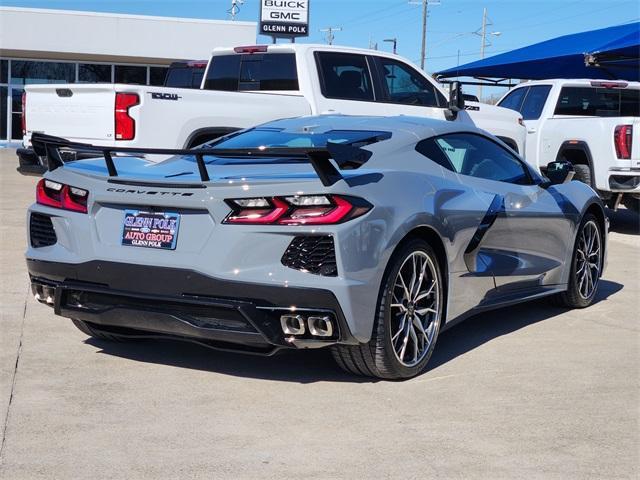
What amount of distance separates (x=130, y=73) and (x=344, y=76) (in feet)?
79.2

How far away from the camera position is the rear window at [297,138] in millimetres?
5742

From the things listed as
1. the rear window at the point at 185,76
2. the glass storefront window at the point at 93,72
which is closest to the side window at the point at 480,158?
the rear window at the point at 185,76

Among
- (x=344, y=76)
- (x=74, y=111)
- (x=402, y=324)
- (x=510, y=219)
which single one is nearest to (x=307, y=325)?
(x=402, y=324)

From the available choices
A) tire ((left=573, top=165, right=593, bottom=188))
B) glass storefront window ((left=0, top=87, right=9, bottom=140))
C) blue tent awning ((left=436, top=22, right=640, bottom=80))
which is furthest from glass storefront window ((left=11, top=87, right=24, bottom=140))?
tire ((left=573, top=165, right=593, bottom=188))

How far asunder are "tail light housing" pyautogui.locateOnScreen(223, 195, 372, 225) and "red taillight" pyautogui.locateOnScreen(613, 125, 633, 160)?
818 centimetres

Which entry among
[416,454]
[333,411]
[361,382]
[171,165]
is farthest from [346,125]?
[416,454]

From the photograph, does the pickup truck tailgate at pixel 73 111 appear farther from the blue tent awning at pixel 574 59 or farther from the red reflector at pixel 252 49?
the blue tent awning at pixel 574 59

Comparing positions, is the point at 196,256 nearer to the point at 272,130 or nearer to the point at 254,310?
the point at 254,310

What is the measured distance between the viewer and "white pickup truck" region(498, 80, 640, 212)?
1186 cm

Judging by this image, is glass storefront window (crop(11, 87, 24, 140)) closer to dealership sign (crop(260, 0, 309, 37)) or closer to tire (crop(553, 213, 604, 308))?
dealership sign (crop(260, 0, 309, 37))

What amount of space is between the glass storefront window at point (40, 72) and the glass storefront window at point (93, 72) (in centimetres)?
27

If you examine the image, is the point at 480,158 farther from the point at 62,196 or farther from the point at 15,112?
the point at 15,112

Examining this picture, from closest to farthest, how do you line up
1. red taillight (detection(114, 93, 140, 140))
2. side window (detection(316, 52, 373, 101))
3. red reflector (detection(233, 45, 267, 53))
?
red taillight (detection(114, 93, 140, 140))
side window (detection(316, 52, 373, 101))
red reflector (detection(233, 45, 267, 53))

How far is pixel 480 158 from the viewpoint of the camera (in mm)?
6273
